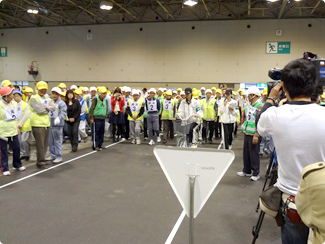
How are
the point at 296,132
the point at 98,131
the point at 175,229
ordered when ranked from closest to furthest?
the point at 296,132
the point at 175,229
the point at 98,131

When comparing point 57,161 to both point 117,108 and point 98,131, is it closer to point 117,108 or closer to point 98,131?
point 98,131

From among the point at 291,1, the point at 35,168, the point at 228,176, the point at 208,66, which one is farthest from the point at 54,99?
the point at 291,1

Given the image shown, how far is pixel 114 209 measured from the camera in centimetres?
451

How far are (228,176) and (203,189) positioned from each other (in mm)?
4676

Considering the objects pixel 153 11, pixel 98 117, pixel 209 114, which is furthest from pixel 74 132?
pixel 153 11

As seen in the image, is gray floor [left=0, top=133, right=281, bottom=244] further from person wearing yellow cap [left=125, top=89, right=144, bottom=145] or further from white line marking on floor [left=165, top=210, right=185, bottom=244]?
person wearing yellow cap [left=125, top=89, right=144, bottom=145]

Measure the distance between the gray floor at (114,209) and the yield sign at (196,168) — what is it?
181 centimetres

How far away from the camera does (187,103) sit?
811 cm

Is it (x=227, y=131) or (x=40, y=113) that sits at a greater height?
(x=40, y=113)

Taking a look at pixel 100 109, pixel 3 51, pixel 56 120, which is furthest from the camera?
pixel 3 51

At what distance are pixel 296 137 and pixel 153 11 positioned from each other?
858 inches

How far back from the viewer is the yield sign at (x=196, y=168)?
6.41ft

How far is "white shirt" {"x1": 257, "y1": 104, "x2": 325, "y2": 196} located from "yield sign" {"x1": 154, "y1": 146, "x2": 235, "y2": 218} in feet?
1.18

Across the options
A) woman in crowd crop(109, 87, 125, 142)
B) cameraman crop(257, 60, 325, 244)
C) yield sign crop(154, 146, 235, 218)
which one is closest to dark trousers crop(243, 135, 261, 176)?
cameraman crop(257, 60, 325, 244)
